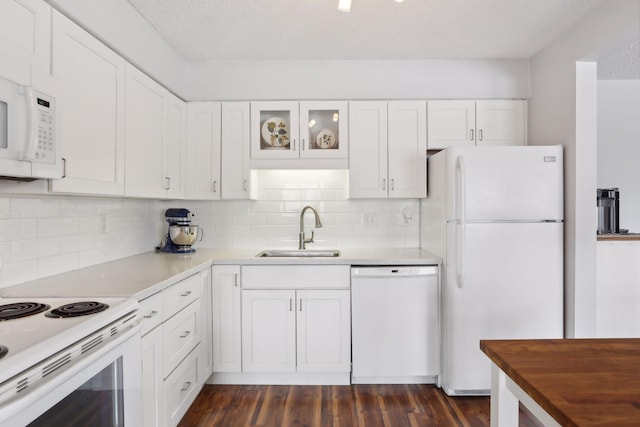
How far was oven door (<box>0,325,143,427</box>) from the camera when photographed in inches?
34.1

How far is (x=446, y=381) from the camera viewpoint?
2477mm

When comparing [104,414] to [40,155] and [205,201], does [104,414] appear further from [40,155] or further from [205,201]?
[205,201]

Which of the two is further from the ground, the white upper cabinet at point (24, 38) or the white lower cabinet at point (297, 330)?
the white upper cabinet at point (24, 38)

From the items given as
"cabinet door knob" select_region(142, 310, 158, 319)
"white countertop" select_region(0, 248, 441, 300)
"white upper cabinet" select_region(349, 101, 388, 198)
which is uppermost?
"white upper cabinet" select_region(349, 101, 388, 198)

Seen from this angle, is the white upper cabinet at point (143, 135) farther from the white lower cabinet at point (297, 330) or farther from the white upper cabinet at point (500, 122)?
the white upper cabinet at point (500, 122)

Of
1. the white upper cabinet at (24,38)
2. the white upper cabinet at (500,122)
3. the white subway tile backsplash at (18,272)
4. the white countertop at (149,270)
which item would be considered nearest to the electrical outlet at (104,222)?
the white countertop at (149,270)

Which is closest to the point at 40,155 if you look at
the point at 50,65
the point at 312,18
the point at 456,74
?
the point at 50,65

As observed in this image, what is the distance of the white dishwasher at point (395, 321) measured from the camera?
2.54 m

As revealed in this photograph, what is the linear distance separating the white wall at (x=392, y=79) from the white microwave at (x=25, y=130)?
1.77m

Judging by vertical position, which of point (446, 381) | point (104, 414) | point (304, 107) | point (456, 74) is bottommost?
point (446, 381)

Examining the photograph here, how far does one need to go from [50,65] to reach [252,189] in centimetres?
164

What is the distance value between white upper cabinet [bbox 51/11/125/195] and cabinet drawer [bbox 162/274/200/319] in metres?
0.60

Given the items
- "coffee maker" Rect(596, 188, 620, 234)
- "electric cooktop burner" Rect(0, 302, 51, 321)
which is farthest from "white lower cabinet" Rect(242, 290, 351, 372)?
"coffee maker" Rect(596, 188, 620, 234)

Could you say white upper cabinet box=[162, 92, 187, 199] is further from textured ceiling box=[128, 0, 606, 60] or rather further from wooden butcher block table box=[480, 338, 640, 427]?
wooden butcher block table box=[480, 338, 640, 427]
